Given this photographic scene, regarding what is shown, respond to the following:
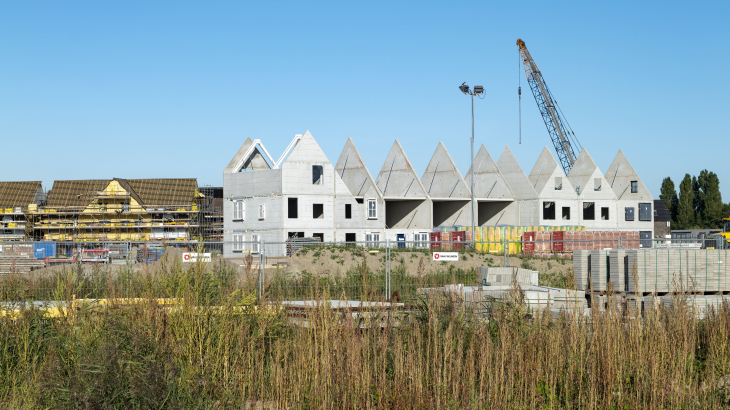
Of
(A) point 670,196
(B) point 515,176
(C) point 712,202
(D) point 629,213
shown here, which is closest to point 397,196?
(B) point 515,176

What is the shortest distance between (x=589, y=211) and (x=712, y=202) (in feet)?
152

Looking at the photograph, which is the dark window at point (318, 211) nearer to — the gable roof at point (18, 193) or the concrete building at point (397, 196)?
the concrete building at point (397, 196)

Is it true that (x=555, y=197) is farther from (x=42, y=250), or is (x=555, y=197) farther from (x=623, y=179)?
(x=42, y=250)

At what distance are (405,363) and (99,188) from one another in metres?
66.6

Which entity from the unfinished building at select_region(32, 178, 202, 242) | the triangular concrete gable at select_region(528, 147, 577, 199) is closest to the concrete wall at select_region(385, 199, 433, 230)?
the triangular concrete gable at select_region(528, 147, 577, 199)

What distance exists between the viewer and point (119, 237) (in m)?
62.9

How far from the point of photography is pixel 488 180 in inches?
2132

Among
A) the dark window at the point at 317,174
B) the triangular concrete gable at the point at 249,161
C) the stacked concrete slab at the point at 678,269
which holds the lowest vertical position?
the stacked concrete slab at the point at 678,269

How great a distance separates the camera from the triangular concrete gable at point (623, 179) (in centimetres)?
5728

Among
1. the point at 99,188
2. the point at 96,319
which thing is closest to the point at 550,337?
the point at 96,319

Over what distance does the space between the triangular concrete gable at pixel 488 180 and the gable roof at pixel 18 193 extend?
4607 cm

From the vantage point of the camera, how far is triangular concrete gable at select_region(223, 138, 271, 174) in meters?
45.1

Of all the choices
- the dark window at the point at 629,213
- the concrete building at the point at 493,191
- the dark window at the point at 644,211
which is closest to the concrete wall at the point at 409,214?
the concrete building at the point at 493,191

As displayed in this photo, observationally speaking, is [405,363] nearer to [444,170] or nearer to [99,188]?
[444,170]
